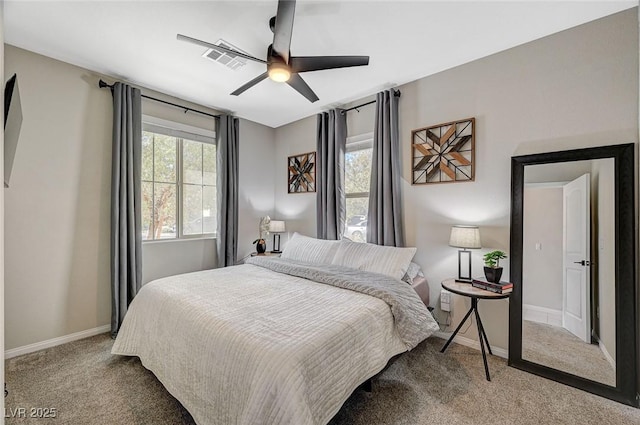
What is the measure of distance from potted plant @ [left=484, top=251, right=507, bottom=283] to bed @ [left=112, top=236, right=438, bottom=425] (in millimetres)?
643

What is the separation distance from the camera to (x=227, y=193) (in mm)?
4016

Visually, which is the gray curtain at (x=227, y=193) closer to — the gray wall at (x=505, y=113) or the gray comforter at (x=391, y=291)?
the gray comforter at (x=391, y=291)

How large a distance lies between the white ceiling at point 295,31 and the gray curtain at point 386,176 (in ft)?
1.10

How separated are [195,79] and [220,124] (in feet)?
2.84

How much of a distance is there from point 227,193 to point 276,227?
2.89 ft

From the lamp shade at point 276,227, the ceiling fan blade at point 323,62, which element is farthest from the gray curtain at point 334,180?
the ceiling fan blade at point 323,62

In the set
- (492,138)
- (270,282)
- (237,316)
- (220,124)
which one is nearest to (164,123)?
(220,124)

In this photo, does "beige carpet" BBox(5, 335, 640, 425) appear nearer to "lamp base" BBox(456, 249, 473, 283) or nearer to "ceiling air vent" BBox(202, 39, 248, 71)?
"lamp base" BBox(456, 249, 473, 283)

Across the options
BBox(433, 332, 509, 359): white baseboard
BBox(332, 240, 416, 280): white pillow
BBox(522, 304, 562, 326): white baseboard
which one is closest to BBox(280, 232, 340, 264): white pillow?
BBox(332, 240, 416, 280): white pillow

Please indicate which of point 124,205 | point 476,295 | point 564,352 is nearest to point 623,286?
point 564,352

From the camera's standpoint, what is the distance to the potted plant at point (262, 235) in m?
4.16

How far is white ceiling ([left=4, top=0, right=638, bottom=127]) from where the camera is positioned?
2070 millimetres

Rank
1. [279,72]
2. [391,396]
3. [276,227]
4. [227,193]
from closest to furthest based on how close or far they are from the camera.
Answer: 1. [391,396]
2. [279,72]
3. [227,193]
4. [276,227]

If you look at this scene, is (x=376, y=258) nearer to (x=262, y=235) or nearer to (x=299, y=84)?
(x=299, y=84)
